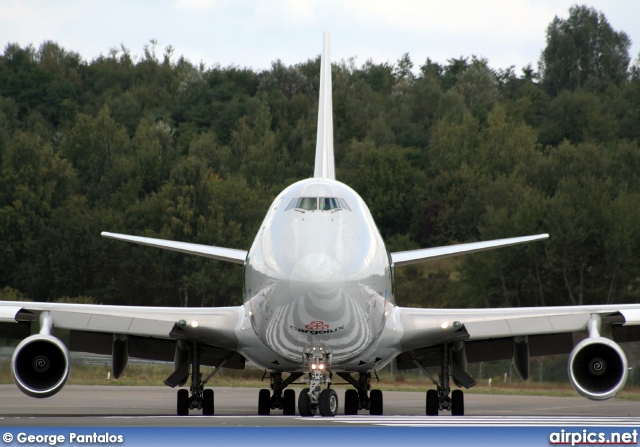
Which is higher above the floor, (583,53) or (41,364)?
(583,53)

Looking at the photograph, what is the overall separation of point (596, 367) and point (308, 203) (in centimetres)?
538

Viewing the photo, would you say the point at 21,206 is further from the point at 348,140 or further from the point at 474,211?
the point at 348,140

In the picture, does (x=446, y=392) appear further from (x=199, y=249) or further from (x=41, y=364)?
(x=41, y=364)

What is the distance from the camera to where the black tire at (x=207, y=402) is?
22562mm

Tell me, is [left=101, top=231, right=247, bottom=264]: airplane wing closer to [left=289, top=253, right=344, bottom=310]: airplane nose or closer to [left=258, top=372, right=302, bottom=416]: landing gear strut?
[left=258, top=372, right=302, bottom=416]: landing gear strut

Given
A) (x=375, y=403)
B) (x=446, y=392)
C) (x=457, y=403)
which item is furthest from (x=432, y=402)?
(x=375, y=403)

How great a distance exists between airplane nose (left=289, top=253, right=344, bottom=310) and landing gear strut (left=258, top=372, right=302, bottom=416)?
4.71m

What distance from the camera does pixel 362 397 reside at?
77.3 feet

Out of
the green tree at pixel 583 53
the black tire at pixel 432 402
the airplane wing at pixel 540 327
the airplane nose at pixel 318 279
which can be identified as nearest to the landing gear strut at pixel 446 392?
the black tire at pixel 432 402

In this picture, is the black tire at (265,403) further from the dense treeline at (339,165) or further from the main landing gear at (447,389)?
the dense treeline at (339,165)

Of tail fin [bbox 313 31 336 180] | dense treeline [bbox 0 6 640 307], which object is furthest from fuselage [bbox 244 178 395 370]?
dense treeline [bbox 0 6 640 307]

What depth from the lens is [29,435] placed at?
12.7 metres

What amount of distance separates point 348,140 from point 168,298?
32220 millimetres

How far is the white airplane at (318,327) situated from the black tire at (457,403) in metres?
0.04
